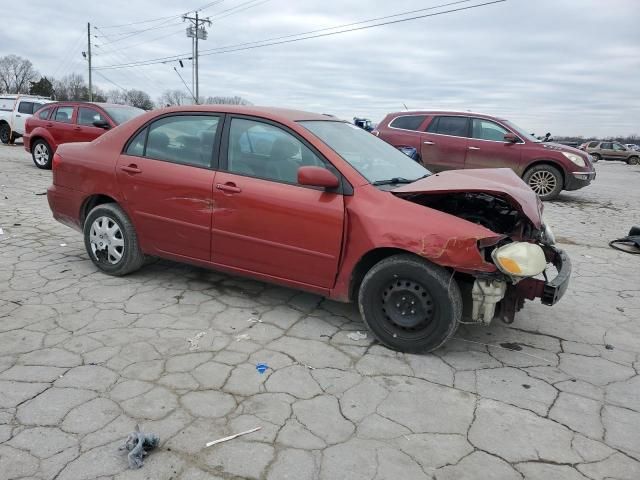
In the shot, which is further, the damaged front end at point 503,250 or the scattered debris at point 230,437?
the damaged front end at point 503,250

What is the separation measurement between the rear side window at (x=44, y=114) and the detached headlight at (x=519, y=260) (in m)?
11.9

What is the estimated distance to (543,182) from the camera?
10.4 metres

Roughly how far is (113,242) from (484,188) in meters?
3.21

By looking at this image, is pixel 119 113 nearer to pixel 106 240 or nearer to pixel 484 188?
pixel 106 240

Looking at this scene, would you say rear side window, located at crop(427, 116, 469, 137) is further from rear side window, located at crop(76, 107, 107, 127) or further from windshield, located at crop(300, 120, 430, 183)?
rear side window, located at crop(76, 107, 107, 127)

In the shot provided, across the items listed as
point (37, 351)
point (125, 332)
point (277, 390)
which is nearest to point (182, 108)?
point (125, 332)

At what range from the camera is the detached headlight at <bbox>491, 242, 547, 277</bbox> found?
294 cm

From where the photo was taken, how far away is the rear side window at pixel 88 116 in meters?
10.7

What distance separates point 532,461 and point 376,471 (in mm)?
770

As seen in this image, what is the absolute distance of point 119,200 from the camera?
14.1 ft

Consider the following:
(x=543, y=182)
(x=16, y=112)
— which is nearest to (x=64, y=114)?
(x=16, y=112)

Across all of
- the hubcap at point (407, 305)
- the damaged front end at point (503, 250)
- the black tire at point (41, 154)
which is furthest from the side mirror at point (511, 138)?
the black tire at point (41, 154)

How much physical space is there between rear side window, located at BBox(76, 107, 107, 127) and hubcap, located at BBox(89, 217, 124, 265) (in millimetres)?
7006

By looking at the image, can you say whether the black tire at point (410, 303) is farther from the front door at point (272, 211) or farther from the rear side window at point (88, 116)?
the rear side window at point (88, 116)
